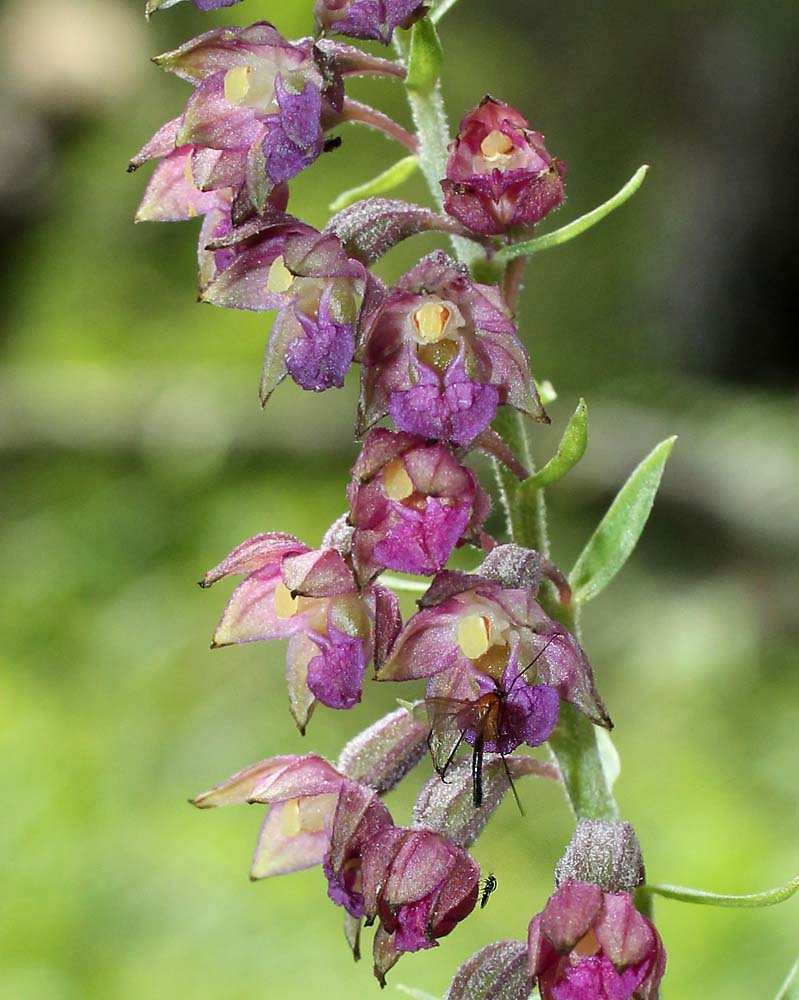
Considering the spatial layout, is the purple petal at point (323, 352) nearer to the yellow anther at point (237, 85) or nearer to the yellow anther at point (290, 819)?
the yellow anther at point (237, 85)

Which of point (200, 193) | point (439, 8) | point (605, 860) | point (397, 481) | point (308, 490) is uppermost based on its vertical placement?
point (439, 8)

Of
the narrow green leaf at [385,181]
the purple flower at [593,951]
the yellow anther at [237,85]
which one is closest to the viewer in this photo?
the purple flower at [593,951]

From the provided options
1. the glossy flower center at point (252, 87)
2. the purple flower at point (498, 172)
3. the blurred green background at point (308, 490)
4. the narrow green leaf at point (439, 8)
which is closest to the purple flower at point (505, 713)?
the purple flower at point (498, 172)

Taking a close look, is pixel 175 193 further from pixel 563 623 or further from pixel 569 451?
pixel 563 623

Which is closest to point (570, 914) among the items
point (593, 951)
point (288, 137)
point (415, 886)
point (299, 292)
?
point (593, 951)

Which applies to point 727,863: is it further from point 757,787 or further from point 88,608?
point 88,608

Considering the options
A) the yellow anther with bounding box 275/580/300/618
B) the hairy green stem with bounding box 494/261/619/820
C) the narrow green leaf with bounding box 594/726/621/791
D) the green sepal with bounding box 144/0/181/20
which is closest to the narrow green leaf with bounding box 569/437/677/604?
the hairy green stem with bounding box 494/261/619/820

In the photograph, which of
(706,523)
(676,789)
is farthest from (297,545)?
(706,523)

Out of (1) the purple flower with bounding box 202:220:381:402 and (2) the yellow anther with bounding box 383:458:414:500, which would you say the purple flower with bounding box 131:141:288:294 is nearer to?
(1) the purple flower with bounding box 202:220:381:402
